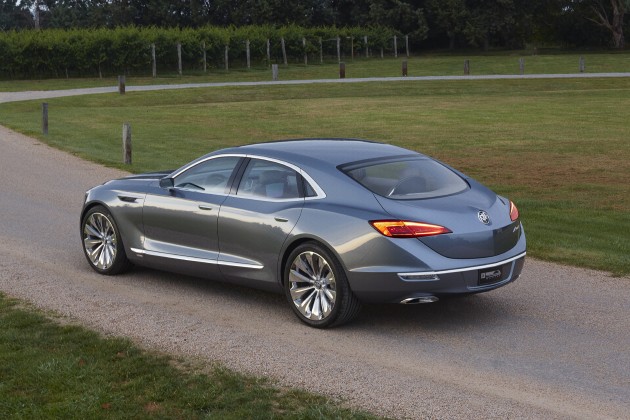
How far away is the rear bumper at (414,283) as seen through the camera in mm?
8383

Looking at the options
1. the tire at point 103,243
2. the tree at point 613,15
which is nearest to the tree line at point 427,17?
the tree at point 613,15

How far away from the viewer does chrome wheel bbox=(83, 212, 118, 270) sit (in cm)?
1088

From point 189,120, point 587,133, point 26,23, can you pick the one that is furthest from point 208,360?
point 26,23

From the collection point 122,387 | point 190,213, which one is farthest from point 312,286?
point 122,387

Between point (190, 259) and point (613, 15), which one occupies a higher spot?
point (613, 15)

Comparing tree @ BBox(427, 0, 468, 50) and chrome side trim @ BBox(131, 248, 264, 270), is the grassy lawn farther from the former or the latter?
tree @ BBox(427, 0, 468, 50)

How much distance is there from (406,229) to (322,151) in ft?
4.88

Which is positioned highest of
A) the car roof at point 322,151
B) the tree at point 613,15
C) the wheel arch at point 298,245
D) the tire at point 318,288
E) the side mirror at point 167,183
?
the tree at point 613,15

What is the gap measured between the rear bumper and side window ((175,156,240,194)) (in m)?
1.92

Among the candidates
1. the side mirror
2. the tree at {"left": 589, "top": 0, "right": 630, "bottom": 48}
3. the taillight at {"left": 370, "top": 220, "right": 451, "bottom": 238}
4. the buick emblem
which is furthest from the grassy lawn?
the tree at {"left": 589, "top": 0, "right": 630, "bottom": 48}

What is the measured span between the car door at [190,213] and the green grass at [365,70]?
44.2 meters

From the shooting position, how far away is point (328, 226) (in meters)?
8.66

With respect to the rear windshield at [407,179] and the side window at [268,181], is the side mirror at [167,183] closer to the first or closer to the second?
the side window at [268,181]

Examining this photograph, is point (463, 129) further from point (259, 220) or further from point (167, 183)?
point (259, 220)
